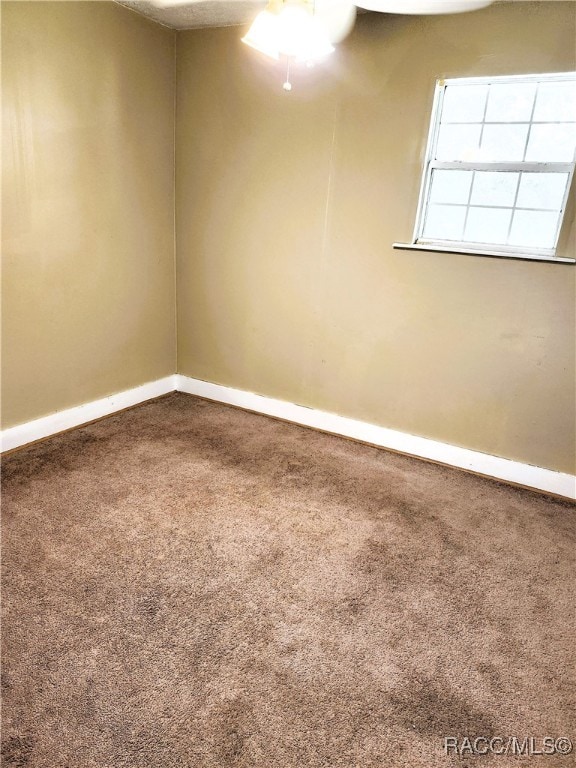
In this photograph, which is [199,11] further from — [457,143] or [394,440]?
[394,440]

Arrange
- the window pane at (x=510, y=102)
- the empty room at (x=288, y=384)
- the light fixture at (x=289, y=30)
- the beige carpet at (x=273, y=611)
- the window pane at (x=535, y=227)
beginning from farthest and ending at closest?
the window pane at (x=535, y=227) → the window pane at (x=510, y=102) → the light fixture at (x=289, y=30) → the empty room at (x=288, y=384) → the beige carpet at (x=273, y=611)

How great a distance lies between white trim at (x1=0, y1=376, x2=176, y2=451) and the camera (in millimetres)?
2916

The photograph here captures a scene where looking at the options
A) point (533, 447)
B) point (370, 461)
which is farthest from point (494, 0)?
point (370, 461)

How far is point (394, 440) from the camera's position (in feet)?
10.6

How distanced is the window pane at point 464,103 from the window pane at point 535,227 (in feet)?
1.95

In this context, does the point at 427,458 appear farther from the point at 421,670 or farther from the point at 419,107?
the point at 419,107

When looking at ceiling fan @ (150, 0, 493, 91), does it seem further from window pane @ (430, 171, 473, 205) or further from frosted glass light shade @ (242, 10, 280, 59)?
window pane @ (430, 171, 473, 205)

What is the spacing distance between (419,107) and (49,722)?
3.19m

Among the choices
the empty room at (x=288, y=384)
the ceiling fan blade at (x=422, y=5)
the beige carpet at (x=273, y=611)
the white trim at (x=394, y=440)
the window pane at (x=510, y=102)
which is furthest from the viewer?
the white trim at (x=394, y=440)

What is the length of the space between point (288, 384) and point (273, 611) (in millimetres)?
1931

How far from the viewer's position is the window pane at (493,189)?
279 centimetres

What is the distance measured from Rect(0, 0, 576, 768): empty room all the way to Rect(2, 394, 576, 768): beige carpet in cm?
1

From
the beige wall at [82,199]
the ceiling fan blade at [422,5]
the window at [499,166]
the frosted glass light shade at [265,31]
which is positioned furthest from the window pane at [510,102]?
the beige wall at [82,199]

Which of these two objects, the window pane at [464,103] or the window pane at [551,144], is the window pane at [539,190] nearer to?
the window pane at [551,144]
